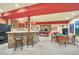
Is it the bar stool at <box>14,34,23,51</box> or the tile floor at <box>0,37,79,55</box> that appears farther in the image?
the bar stool at <box>14,34,23,51</box>

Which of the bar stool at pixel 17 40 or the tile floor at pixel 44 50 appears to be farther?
the bar stool at pixel 17 40

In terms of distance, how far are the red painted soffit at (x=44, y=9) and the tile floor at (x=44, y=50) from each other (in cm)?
102

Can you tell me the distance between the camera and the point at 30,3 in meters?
4.26

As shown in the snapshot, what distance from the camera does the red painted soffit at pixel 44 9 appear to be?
4289mm

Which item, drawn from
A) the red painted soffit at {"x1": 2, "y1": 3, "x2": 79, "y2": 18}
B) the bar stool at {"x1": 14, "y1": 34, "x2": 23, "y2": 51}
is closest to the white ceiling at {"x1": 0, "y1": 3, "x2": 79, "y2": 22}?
the red painted soffit at {"x1": 2, "y1": 3, "x2": 79, "y2": 18}

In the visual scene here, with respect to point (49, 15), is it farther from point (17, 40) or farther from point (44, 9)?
point (17, 40)

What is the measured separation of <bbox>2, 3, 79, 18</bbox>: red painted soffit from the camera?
14.1ft

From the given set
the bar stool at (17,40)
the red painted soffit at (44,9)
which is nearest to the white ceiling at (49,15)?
the red painted soffit at (44,9)

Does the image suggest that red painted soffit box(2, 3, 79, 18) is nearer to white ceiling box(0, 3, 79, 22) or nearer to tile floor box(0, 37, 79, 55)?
white ceiling box(0, 3, 79, 22)

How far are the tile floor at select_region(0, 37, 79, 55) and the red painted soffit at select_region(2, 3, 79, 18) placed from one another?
1.02 metres

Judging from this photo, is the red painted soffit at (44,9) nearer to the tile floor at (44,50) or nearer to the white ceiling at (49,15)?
the white ceiling at (49,15)

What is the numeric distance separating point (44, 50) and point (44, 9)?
4.50ft

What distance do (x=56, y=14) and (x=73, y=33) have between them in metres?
0.84

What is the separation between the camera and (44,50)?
14.2 ft
